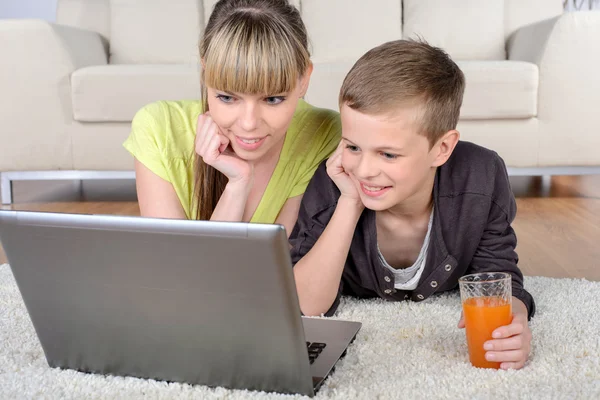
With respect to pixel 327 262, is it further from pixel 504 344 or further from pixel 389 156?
pixel 504 344

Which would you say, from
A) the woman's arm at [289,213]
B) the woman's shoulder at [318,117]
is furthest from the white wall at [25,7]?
the woman's arm at [289,213]

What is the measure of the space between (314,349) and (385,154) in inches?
13.4

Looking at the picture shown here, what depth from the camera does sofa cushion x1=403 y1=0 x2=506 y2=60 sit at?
3.19 meters

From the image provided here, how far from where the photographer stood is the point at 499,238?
4.68ft

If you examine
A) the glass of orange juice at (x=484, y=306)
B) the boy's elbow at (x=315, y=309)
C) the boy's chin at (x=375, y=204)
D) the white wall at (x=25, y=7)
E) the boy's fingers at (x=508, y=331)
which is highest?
the white wall at (x=25, y=7)

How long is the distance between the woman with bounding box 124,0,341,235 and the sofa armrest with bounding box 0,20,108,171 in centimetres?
125

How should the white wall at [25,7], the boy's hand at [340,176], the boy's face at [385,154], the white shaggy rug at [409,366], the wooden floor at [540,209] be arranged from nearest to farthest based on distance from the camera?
the white shaggy rug at [409,366] → the boy's face at [385,154] → the boy's hand at [340,176] → the wooden floor at [540,209] → the white wall at [25,7]

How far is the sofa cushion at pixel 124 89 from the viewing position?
2.76 m

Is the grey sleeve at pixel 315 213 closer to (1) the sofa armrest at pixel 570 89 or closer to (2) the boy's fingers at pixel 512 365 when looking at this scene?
(2) the boy's fingers at pixel 512 365

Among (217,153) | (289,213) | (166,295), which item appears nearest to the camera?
(166,295)

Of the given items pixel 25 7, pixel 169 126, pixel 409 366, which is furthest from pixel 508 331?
pixel 25 7

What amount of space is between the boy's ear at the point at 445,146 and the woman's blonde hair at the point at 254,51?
1.01ft

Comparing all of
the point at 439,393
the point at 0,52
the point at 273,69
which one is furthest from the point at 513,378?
the point at 0,52

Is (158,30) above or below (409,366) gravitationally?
above
